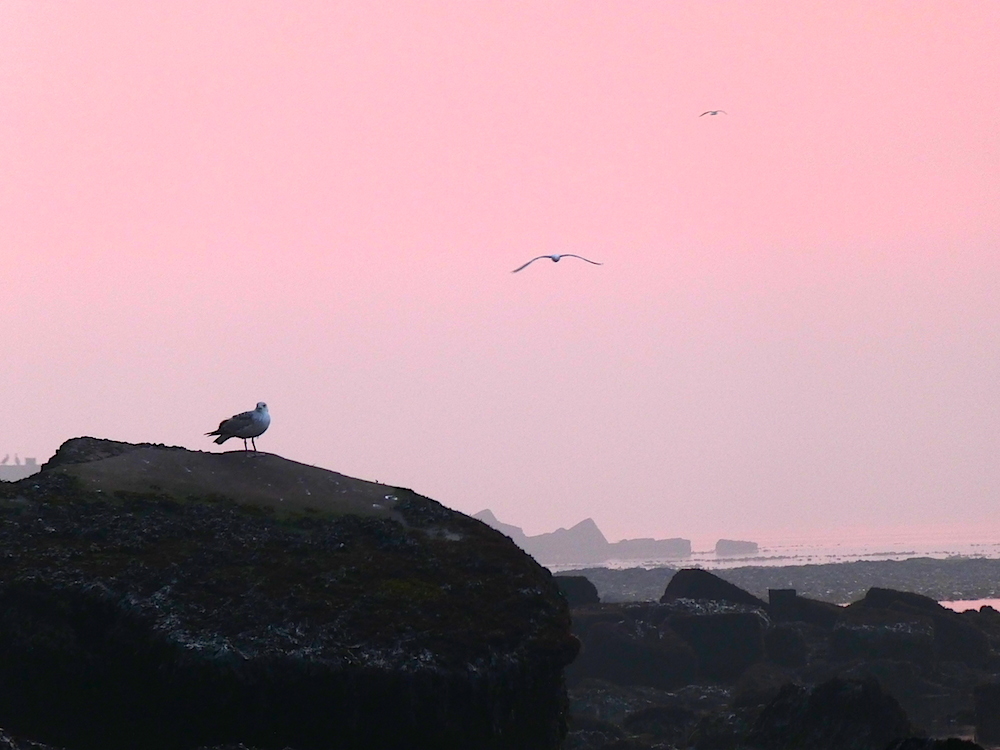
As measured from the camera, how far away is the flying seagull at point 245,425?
3072cm

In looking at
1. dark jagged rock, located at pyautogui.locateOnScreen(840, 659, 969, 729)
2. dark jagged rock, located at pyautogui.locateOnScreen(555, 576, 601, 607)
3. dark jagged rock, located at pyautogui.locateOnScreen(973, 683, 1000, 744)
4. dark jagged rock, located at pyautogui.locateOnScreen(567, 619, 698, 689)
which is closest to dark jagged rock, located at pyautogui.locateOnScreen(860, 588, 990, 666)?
dark jagged rock, located at pyautogui.locateOnScreen(840, 659, 969, 729)

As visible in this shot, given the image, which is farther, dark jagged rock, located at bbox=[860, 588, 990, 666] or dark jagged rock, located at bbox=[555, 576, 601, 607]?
dark jagged rock, located at bbox=[555, 576, 601, 607]

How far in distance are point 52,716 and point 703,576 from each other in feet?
102

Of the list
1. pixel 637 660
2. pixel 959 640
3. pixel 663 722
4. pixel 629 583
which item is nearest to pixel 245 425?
pixel 663 722

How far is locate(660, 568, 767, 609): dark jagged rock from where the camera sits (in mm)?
48812

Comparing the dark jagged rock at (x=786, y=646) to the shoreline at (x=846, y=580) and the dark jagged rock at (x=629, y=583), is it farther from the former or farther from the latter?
the shoreline at (x=846, y=580)

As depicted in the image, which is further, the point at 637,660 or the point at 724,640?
the point at 724,640

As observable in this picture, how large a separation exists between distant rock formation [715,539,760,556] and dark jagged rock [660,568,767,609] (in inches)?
5035

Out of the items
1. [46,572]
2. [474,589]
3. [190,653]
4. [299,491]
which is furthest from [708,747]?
[46,572]

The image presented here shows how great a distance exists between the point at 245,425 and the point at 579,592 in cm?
2398

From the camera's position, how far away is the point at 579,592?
51.6 m

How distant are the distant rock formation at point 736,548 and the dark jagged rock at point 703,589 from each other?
128 m

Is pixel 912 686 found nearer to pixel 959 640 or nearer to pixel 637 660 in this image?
pixel 959 640

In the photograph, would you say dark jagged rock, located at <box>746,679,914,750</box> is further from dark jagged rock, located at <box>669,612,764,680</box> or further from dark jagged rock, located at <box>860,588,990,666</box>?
dark jagged rock, located at <box>860,588,990,666</box>
